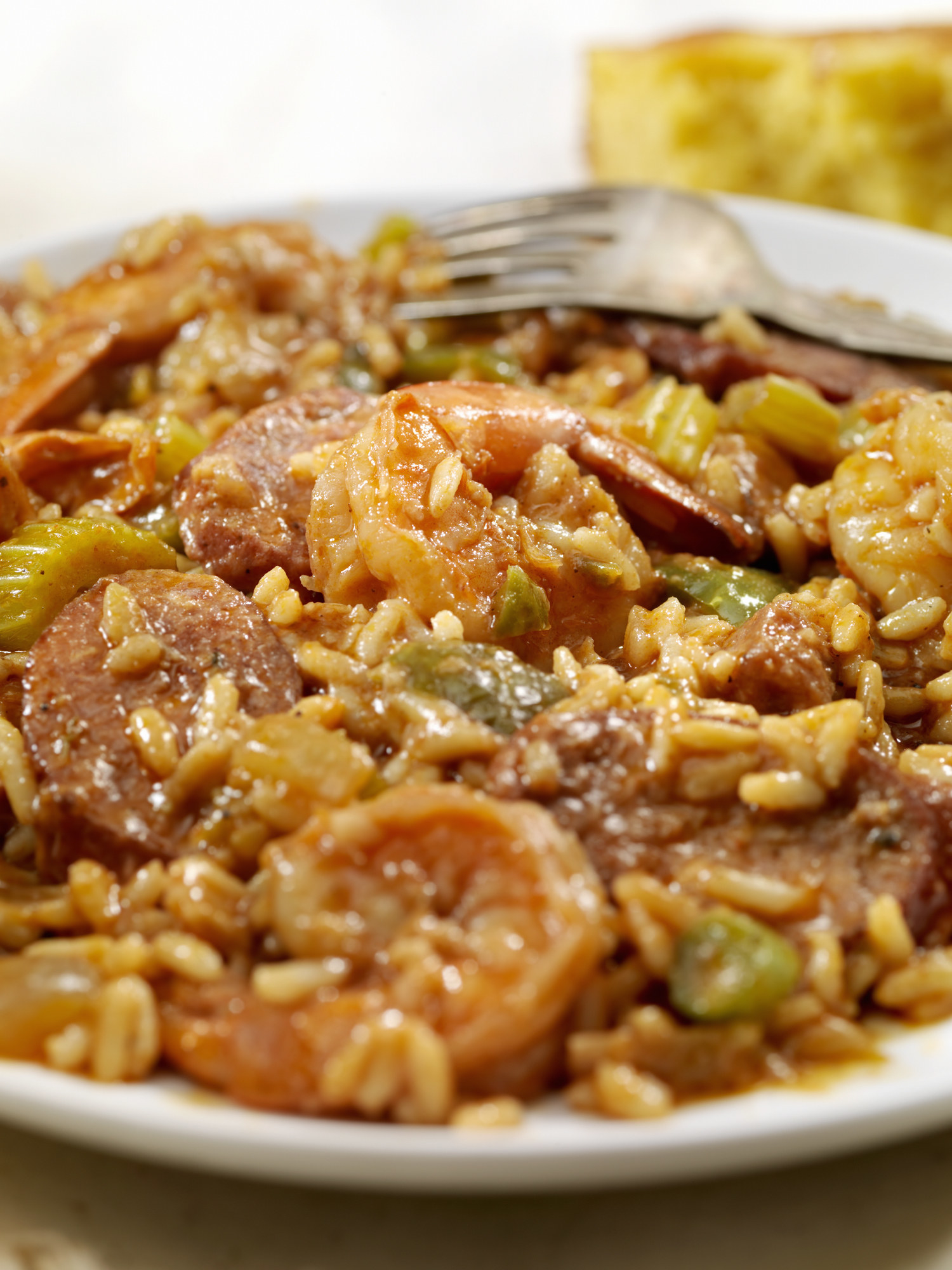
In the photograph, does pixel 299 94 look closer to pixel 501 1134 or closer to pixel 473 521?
pixel 473 521

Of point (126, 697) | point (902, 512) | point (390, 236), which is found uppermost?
point (390, 236)

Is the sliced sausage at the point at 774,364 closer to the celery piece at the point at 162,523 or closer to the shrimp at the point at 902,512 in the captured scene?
the shrimp at the point at 902,512

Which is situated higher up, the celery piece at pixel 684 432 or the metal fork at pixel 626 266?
the metal fork at pixel 626 266

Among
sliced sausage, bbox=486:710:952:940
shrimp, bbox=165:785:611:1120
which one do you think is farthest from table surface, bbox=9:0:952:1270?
shrimp, bbox=165:785:611:1120

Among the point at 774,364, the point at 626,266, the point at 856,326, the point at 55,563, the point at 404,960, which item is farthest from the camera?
the point at 626,266

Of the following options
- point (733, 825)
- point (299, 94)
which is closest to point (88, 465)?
point (733, 825)

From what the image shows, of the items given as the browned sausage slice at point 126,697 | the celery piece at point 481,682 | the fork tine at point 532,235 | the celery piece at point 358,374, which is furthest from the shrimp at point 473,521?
the fork tine at point 532,235

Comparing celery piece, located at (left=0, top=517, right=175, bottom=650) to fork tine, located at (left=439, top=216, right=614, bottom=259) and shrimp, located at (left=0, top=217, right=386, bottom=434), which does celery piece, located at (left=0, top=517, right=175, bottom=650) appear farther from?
fork tine, located at (left=439, top=216, right=614, bottom=259)
